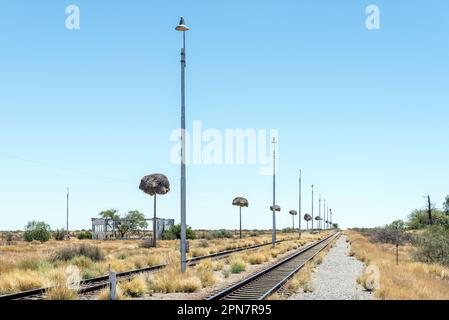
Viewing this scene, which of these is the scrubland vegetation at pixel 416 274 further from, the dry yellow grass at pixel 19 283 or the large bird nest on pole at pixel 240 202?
the large bird nest on pole at pixel 240 202

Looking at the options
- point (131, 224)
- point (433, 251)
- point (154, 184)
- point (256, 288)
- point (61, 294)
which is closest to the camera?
point (61, 294)

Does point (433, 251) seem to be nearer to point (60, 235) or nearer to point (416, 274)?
point (416, 274)

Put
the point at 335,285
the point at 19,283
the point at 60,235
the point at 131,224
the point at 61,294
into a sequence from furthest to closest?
the point at 131,224, the point at 60,235, the point at 335,285, the point at 19,283, the point at 61,294

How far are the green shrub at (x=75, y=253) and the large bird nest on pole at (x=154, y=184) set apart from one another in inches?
739

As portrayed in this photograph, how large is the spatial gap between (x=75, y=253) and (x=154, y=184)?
66.8ft

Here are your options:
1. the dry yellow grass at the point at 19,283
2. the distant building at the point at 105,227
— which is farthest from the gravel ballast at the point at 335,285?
the distant building at the point at 105,227

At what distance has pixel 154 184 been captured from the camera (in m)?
47.6

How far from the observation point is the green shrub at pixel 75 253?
86.7 feet

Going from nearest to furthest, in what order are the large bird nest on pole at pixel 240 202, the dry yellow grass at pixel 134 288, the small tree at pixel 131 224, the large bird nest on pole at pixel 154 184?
1. the dry yellow grass at pixel 134 288
2. the large bird nest on pole at pixel 154 184
3. the small tree at pixel 131 224
4. the large bird nest on pole at pixel 240 202

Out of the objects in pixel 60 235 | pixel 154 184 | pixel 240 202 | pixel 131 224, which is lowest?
pixel 60 235

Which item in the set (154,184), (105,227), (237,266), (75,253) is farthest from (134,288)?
(105,227)

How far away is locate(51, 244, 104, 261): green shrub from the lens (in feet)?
86.7

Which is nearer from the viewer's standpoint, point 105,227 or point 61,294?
point 61,294
